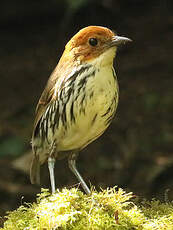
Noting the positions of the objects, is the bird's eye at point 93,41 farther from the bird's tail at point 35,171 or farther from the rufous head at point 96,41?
the bird's tail at point 35,171

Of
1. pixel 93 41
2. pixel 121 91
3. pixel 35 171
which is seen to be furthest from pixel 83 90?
pixel 121 91

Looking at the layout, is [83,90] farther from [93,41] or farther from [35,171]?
[35,171]

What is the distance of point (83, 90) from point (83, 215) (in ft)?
4.03

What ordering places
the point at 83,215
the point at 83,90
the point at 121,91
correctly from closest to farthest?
the point at 83,215
the point at 83,90
the point at 121,91

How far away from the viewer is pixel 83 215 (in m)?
3.57

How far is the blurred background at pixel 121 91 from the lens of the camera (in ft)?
24.7

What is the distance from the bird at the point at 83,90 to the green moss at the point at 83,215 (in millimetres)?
879

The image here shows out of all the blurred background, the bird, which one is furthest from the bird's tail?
the blurred background

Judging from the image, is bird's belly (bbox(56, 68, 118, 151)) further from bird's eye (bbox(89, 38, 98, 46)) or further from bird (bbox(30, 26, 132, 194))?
bird's eye (bbox(89, 38, 98, 46))

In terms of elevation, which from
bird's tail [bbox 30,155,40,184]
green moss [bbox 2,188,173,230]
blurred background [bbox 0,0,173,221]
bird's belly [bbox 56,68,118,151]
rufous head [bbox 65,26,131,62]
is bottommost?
green moss [bbox 2,188,173,230]

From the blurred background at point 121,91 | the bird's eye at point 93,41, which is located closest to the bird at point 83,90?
the bird's eye at point 93,41

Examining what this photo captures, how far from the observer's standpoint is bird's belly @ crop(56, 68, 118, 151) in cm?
443

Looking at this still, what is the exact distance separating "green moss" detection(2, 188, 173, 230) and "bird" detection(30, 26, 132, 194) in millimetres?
879

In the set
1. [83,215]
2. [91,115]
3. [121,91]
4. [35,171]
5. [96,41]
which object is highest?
[121,91]
